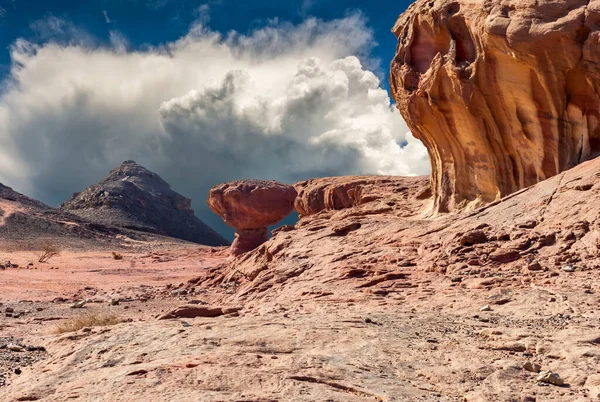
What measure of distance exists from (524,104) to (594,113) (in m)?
2.10

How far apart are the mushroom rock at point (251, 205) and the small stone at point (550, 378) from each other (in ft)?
122

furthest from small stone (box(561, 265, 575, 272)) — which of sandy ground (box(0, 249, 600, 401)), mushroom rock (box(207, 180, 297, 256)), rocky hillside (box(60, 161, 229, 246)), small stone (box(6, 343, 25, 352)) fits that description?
rocky hillside (box(60, 161, 229, 246))

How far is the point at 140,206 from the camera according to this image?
89.7 m

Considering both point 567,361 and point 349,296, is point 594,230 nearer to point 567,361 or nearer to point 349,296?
point 349,296

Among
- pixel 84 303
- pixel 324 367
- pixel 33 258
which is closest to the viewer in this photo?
pixel 324 367

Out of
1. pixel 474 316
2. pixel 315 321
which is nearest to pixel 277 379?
pixel 315 321

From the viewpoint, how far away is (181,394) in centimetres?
492

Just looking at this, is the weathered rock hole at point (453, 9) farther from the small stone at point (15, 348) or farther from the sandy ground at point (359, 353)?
the small stone at point (15, 348)

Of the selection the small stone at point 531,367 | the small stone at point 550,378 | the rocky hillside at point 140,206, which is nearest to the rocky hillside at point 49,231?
the rocky hillside at point 140,206

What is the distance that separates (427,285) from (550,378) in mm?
5545

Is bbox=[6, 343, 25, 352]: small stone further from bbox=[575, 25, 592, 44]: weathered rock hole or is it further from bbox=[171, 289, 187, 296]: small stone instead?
bbox=[575, 25, 592, 44]: weathered rock hole

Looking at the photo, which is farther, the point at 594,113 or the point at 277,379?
the point at 594,113

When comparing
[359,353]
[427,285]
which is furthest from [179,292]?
[359,353]

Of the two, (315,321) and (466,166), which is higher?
(466,166)
